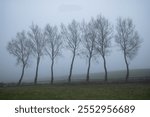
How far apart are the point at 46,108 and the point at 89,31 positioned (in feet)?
104

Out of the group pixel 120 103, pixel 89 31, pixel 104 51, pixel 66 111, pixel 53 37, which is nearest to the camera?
pixel 66 111

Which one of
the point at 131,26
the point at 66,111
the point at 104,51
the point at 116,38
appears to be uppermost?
the point at 131,26

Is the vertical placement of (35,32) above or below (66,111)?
above

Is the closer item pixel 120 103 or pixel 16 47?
pixel 120 103

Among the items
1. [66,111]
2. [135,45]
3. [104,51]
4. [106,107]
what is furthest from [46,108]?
[135,45]

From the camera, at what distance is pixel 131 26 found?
133 ft

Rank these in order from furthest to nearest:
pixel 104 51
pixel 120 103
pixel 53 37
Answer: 1. pixel 53 37
2. pixel 104 51
3. pixel 120 103

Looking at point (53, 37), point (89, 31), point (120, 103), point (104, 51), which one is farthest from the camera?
point (53, 37)

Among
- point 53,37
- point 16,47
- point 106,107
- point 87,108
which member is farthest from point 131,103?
point 16,47

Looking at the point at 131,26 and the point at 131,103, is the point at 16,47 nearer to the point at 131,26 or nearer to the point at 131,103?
the point at 131,26

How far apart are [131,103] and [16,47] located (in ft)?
127

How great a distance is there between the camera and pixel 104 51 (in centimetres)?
3822

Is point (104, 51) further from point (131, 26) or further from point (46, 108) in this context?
point (46, 108)

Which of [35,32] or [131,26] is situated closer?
[131,26]
